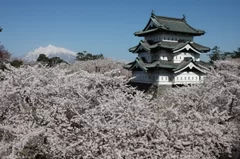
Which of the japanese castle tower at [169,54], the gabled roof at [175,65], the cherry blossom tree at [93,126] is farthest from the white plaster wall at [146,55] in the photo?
the cherry blossom tree at [93,126]

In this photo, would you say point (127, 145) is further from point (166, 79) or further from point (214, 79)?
point (166, 79)

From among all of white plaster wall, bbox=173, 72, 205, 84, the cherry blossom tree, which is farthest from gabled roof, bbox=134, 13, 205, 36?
the cherry blossom tree

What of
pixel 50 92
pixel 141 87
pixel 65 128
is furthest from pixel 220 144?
pixel 141 87

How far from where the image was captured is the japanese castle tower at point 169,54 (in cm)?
1938

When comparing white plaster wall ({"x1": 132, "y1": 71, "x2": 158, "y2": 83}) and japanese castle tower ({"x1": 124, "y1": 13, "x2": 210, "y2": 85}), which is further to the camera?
white plaster wall ({"x1": 132, "y1": 71, "x2": 158, "y2": 83})

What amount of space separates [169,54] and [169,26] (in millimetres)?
2638

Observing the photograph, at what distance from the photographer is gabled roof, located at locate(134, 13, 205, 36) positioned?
1997cm

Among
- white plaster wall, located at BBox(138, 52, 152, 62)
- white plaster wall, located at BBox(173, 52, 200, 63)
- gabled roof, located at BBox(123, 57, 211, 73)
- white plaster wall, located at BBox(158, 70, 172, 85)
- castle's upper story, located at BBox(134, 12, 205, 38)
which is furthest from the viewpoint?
white plaster wall, located at BBox(138, 52, 152, 62)

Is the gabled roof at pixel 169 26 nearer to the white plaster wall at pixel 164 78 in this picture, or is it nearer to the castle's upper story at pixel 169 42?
the castle's upper story at pixel 169 42

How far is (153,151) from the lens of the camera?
4805 mm

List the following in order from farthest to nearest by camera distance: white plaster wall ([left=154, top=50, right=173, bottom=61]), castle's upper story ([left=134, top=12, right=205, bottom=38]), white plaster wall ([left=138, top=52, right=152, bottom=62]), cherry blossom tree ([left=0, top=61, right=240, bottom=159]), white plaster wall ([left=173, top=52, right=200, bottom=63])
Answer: white plaster wall ([left=138, top=52, right=152, bottom=62]) < white plaster wall ([left=173, top=52, right=200, bottom=63]) < castle's upper story ([left=134, top=12, right=205, bottom=38]) < white plaster wall ([left=154, top=50, right=173, bottom=61]) < cherry blossom tree ([left=0, top=61, right=240, bottom=159])

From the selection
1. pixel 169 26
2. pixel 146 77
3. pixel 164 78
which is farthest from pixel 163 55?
pixel 169 26

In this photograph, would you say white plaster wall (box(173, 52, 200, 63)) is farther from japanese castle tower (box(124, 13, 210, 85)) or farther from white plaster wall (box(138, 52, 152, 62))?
white plaster wall (box(138, 52, 152, 62))

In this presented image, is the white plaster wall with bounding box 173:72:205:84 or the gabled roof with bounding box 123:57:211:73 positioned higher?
the gabled roof with bounding box 123:57:211:73
